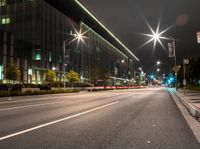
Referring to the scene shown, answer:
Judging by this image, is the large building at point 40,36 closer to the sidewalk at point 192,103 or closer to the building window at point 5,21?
the building window at point 5,21

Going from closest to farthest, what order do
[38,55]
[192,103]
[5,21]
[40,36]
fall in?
[192,103]
[38,55]
[40,36]
[5,21]

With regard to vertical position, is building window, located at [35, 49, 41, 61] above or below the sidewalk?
above

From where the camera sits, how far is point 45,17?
246ft

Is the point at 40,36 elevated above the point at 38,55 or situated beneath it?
elevated above

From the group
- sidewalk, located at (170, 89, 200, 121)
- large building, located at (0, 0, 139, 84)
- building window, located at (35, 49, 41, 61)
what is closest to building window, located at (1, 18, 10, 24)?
large building, located at (0, 0, 139, 84)

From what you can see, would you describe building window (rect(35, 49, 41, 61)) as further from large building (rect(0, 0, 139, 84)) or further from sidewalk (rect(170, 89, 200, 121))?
sidewalk (rect(170, 89, 200, 121))

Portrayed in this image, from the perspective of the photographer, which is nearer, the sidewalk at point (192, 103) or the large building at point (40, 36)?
the sidewalk at point (192, 103)

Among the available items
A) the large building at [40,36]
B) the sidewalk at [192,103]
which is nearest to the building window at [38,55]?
the large building at [40,36]

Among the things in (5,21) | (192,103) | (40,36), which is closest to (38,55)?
(40,36)

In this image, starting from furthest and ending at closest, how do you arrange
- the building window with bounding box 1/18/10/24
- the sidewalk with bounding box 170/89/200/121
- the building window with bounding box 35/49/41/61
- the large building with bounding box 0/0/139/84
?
the building window with bounding box 1/18/10/24, the building window with bounding box 35/49/41/61, the large building with bounding box 0/0/139/84, the sidewalk with bounding box 170/89/200/121

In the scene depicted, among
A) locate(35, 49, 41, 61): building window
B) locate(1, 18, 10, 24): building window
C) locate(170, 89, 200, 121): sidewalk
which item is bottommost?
locate(170, 89, 200, 121): sidewalk

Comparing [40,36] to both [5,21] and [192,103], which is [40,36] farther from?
[192,103]

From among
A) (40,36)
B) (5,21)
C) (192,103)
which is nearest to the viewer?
(192,103)

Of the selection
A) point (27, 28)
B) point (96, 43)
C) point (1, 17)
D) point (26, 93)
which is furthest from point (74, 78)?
point (96, 43)
